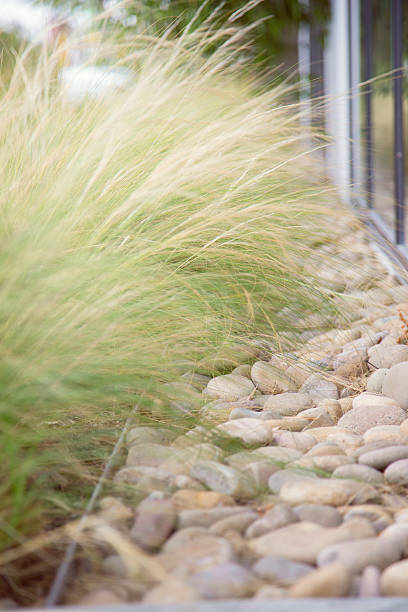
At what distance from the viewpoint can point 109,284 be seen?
4.51 feet

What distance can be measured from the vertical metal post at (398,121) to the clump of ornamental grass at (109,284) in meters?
1.29

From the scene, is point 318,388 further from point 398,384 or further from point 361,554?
point 361,554

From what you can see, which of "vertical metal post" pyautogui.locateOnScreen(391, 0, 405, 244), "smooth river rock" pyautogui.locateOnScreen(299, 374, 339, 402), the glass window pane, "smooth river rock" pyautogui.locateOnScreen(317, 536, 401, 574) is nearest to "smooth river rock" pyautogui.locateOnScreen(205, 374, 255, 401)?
"smooth river rock" pyautogui.locateOnScreen(299, 374, 339, 402)

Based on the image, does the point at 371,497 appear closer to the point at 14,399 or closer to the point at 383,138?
the point at 14,399

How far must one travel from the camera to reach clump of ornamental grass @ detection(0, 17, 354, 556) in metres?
1.14

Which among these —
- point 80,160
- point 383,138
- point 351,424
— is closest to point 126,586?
point 351,424

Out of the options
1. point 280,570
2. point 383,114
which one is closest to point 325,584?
point 280,570

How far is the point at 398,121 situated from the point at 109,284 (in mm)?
2362

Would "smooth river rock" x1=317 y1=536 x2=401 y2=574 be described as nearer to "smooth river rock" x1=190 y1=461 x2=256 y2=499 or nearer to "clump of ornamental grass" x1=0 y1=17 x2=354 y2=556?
"smooth river rock" x1=190 y1=461 x2=256 y2=499

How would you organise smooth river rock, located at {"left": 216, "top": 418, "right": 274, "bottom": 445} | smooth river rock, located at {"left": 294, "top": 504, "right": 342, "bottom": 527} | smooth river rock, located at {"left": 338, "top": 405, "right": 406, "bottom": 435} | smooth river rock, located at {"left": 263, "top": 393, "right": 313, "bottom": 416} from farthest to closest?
smooth river rock, located at {"left": 263, "top": 393, "right": 313, "bottom": 416} < smooth river rock, located at {"left": 338, "top": 405, "right": 406, "bottom": 435} < smooth river rock, located at {"left": 216, "top": 418, "right": 274, "bottom": 445} < smooth river rock, located at {"left": 294, "top": 504, "right": 342, "bottom": 527}

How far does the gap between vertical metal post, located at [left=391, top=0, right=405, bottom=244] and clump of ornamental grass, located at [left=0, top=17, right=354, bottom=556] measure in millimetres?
1294

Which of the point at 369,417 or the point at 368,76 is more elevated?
the point at 368,76

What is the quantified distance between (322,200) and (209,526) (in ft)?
4.36

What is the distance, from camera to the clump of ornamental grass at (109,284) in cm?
114
